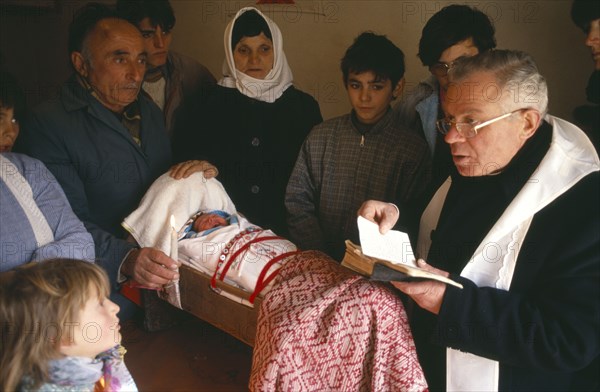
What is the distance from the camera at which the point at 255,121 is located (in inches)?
115

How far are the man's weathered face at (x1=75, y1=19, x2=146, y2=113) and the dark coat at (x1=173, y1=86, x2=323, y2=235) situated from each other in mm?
494

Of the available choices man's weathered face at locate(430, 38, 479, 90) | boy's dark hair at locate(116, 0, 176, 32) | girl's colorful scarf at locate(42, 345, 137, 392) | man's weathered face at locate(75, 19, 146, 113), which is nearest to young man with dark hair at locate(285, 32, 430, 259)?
man's weathered face at locate(430, 38, 479, 90)

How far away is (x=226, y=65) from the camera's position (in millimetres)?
3031

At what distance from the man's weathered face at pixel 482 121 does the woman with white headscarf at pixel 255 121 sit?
1.34m

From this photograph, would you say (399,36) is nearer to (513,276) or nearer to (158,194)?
(158,194)

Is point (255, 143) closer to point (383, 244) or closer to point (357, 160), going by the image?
point (357, 160)

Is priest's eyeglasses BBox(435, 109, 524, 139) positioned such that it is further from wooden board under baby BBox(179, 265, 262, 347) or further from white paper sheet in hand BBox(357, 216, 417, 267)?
wooden board under baby BBox(179, 265, 262, 347)

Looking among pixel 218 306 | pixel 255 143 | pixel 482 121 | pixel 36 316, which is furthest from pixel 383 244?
pixel 255 143

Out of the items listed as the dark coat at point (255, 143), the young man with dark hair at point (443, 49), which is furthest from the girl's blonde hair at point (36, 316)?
the young man with dark hair at point (443, 49)

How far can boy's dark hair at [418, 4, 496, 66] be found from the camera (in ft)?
8.02

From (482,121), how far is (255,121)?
151 cm

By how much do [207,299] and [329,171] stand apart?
0.87 m

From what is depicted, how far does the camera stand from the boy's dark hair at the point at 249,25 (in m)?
2.88

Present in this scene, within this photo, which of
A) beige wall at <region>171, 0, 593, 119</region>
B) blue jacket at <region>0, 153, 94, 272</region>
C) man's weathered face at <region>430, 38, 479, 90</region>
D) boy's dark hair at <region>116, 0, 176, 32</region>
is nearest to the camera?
blue jacket at <region>0, 153, 94, 272</region>
